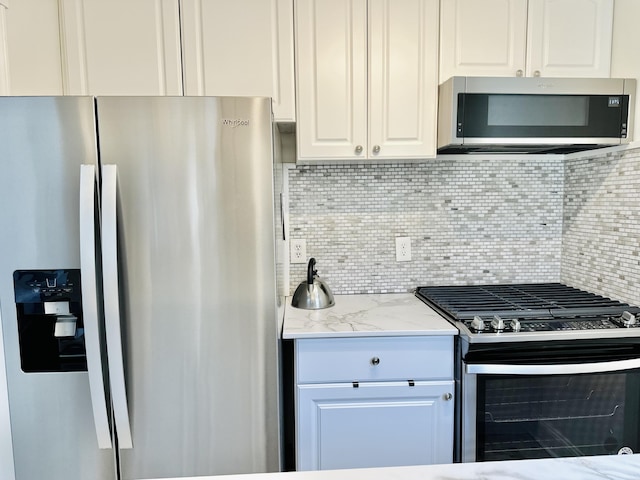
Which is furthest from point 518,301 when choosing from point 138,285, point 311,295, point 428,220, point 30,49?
point 30,49

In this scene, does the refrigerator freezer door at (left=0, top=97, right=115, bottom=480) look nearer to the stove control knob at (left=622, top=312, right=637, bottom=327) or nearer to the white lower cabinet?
the white lower cabinet

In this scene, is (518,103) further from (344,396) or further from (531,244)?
(344,396)

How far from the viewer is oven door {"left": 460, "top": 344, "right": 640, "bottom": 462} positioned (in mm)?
1573

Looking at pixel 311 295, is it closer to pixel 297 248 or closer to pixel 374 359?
pixel 297 248

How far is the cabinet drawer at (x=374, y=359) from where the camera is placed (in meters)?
1.64

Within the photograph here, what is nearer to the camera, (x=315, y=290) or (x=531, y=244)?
(x=315, y=290)

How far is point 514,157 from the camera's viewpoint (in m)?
2.21

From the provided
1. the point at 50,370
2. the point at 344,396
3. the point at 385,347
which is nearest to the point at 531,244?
the point at 385,347

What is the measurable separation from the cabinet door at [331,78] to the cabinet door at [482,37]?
0.36 metres

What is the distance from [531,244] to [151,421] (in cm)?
200

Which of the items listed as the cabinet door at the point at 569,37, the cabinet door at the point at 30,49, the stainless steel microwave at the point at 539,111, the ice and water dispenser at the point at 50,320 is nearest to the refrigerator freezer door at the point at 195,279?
the ice and water dispenser at the point at 50,320

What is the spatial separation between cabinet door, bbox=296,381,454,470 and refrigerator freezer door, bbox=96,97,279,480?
22 centimetres

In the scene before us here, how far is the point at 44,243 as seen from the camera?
1388 millimetres

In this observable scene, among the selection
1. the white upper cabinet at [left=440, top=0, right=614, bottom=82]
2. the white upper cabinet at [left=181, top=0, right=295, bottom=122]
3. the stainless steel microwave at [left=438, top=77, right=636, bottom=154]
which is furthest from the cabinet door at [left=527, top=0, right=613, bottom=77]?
the white upper cabinet at [left=181, top=0, right=295, bottom=122]
